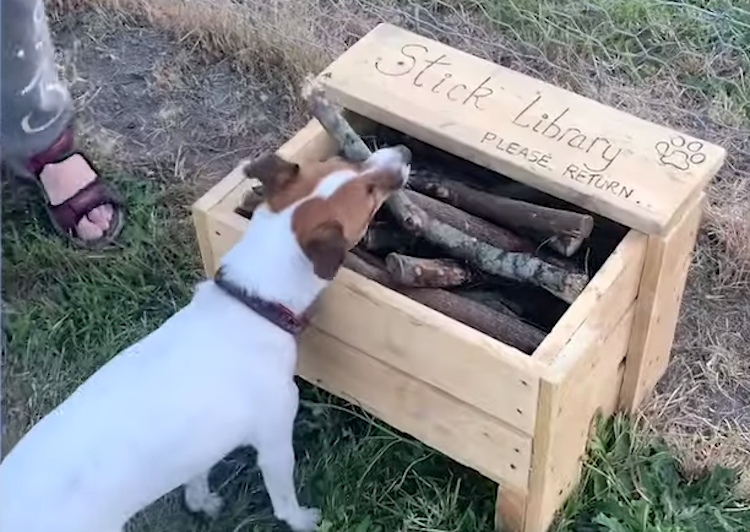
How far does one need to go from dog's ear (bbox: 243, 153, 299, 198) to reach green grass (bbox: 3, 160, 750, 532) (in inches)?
21.0

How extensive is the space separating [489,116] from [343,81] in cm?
27

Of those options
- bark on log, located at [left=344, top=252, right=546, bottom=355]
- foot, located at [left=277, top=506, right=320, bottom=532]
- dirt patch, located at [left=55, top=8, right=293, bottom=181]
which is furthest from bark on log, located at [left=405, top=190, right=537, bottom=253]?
dirt patch, located at [left=55, top=8, right=293, bottom=181]

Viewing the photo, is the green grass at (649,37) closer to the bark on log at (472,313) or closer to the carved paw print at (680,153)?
the carved paw print at (680,153)

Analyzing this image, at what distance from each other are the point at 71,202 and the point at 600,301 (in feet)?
4.17

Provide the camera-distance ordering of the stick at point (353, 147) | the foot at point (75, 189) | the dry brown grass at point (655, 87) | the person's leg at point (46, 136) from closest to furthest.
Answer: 1. the stick at point (353, 147)
2. the dry brown grass at point (655, 87)
3. the person's leg at point (46, 136)
4. the foot at point (75, 189)

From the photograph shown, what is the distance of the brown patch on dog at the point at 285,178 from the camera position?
1767 mm

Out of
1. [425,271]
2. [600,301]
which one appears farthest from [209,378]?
[600,301]

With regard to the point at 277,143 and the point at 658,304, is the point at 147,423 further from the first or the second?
the point at 277,143

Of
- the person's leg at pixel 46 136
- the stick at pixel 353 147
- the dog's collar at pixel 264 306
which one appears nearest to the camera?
the dog's collar at pixel 264 306

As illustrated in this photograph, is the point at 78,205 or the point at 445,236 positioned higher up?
the point at 445,236

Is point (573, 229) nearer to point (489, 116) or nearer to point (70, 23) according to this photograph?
point (489, 116)

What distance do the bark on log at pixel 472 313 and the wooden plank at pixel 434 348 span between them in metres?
0.09

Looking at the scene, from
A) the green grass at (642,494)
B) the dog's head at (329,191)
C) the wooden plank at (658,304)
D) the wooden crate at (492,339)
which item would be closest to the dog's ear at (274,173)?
the dog's head at (329,191)

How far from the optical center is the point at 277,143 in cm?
272
